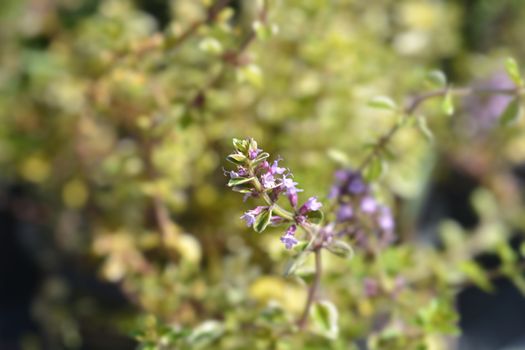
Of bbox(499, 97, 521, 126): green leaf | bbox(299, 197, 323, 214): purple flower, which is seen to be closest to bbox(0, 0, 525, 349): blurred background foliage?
bbox(499, 97, 521, 126): green leaf

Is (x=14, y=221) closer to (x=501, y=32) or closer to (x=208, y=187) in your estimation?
(x=208, y=187)

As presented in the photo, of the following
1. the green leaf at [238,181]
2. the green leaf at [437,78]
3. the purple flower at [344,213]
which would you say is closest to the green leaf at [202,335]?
the purple flower at [344,213]

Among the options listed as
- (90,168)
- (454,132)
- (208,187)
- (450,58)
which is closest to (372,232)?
(208,187)

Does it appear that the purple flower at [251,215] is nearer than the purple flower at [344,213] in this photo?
Yes

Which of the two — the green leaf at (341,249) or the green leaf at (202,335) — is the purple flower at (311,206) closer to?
the green leaf at (341,249)

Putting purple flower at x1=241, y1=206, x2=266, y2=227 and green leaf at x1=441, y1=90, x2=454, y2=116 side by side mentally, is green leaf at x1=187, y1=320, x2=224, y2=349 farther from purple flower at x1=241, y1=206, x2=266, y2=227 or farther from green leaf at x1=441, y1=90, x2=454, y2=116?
green leaf at x1=441, y1=90, x2=454, y2=116

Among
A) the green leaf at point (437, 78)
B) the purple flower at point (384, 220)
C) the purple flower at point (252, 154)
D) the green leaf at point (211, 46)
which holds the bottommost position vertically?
the purple flower at point (252, 154)

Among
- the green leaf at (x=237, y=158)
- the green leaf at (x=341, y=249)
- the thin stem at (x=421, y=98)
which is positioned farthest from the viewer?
the thin stem at (x=421, y=98)
